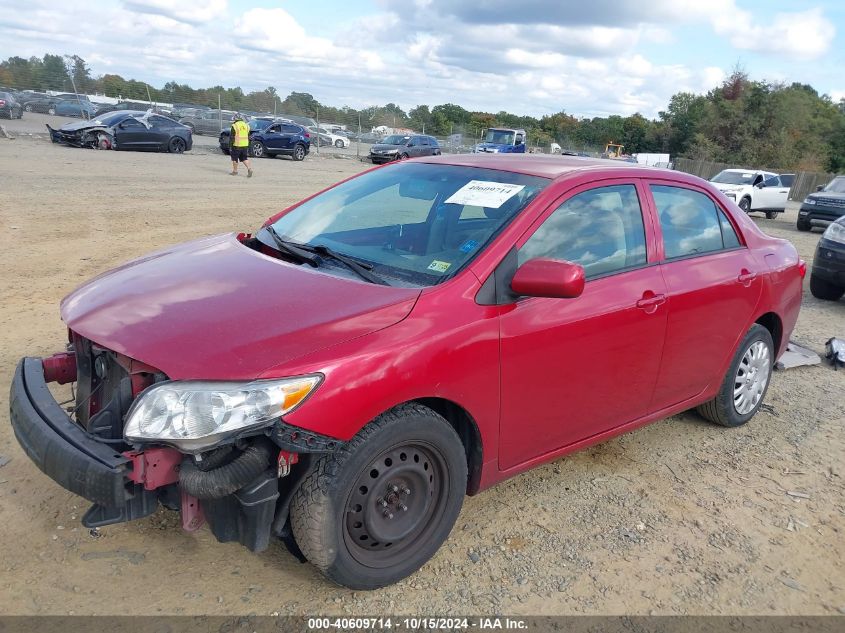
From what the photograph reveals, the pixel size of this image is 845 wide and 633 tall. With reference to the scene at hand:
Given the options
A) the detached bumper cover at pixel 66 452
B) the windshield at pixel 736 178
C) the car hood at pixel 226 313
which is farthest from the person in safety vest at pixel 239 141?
the detached bumper cover at pixel 66 452

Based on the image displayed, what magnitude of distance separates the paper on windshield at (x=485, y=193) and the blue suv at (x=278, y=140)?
2539 cm

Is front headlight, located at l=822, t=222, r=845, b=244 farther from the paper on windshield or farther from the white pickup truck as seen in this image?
the white pickup truck

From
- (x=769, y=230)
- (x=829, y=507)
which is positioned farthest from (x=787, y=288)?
(x=769, y=230)

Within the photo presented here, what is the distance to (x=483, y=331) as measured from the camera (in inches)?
112

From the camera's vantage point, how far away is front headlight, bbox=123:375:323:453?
2314mm

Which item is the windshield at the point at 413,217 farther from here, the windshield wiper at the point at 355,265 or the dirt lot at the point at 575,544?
the dirt lot at the point at 575,544

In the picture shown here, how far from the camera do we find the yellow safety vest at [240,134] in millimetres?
18203

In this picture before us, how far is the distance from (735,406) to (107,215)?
931 cm

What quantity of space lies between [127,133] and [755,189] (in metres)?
21.3

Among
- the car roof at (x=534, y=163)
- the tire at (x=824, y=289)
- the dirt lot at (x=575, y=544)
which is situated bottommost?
the dirt lot at (x=575, y=544)

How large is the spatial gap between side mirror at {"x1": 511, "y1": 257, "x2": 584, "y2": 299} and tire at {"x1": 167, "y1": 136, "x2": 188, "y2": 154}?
2466 centimetres

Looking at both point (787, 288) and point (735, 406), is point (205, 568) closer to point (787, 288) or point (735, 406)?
point (735, 406)

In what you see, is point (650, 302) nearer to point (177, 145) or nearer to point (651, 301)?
point (651, 301)

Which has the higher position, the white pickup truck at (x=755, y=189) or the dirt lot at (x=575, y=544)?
the white pickup truck at (x=755, y=189)
